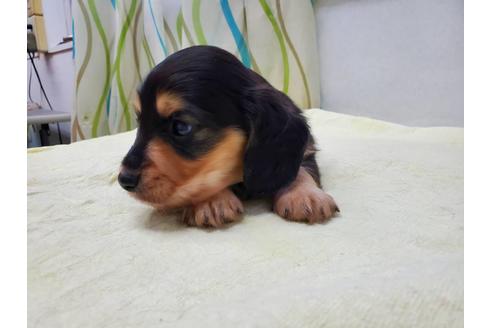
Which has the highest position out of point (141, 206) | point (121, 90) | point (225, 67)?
point (225, 67)

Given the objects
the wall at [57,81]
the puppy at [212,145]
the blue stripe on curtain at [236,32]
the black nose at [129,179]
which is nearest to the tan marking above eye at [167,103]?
the puppy at [212,145]

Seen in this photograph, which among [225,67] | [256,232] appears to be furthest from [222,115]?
[256,232]

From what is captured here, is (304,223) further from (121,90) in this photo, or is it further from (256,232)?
(121,90)

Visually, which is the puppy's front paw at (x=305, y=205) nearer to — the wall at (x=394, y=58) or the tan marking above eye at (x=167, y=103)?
the tan marking above eye at (x=167, y=103)

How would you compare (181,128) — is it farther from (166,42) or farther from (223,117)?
(166,42)

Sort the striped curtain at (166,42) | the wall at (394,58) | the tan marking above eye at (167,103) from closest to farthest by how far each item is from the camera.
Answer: the tan marking above eye at (167,103), the wall at (394,58), the striped curtain at (166,42)

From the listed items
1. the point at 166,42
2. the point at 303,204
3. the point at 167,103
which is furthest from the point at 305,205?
the point at 166,42
